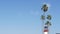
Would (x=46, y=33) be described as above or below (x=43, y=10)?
below

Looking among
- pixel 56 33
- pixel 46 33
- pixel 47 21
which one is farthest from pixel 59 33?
pixel 46 33

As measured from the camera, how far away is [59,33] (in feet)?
395

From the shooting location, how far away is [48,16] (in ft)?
374

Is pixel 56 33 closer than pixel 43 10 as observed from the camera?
No

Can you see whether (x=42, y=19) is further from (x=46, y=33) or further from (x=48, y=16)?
(x=46, y=33)

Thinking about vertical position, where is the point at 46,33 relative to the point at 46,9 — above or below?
below

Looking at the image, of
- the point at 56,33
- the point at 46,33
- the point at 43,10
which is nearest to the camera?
the point at 46,33

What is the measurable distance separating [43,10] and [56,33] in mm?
14734

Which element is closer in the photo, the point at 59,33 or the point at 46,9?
the point at 46,9

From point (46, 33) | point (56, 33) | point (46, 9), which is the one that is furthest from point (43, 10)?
point (46, 33)

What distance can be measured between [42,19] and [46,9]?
5177 millimetres

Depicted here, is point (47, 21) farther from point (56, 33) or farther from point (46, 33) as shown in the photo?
point (46, 33)

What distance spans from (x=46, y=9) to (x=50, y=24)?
24.6 ft

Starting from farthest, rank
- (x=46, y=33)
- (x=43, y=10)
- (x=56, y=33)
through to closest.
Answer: (x=56, y=33) → (x=43, y=10) → (x=46, y=33)
